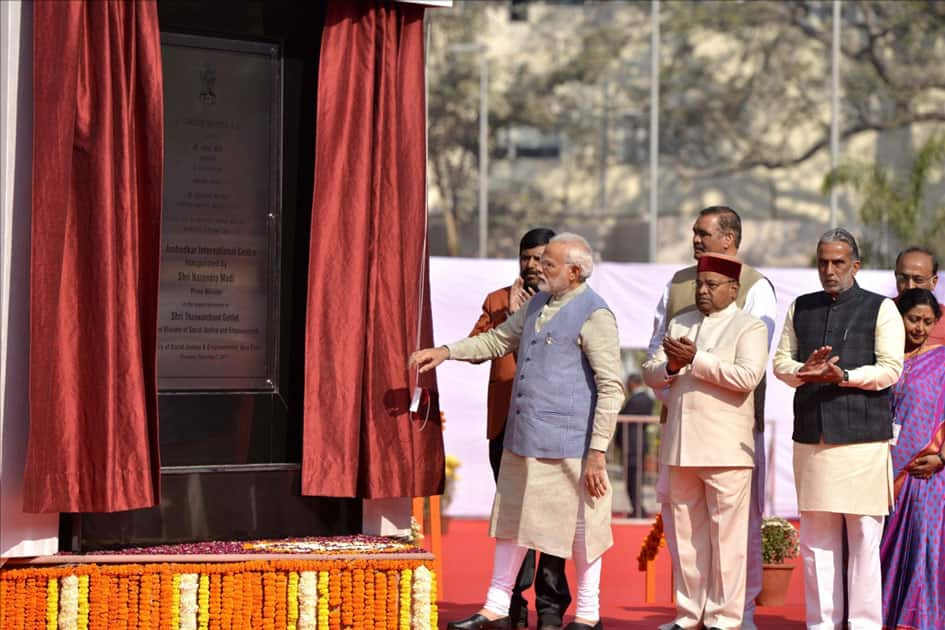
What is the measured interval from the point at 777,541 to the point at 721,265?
2.42 metres

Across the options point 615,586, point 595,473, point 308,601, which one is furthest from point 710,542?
point 615,586

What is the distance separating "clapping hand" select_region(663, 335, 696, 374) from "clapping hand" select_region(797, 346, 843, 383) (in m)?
0.47

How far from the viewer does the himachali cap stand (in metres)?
6.97

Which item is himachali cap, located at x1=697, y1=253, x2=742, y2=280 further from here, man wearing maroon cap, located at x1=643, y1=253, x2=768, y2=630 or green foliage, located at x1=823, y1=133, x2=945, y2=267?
green foliage, located at x1=823, y1=133, x2=945, y2=267

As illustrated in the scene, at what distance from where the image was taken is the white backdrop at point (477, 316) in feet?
43.1

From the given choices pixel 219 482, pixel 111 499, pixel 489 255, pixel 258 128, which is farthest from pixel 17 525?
pixel 489 255

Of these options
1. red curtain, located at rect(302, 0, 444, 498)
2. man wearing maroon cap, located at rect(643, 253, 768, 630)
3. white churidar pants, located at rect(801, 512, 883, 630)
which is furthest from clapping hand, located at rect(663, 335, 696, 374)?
red curtain, located at rect(302, 0, 444, 498)

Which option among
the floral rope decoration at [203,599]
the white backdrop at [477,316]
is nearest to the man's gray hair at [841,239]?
the floral rope decoration at [203,599]

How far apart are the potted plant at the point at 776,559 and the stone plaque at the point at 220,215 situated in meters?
3.20

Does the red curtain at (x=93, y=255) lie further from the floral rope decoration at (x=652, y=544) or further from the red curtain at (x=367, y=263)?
the floral rope decoration at (x=652, y=544)

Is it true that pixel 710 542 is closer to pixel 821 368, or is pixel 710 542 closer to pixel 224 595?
pixel 821 368

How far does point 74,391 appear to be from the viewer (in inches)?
242

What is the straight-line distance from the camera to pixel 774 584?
8.58 m

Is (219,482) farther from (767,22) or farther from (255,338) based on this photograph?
(767,22)
